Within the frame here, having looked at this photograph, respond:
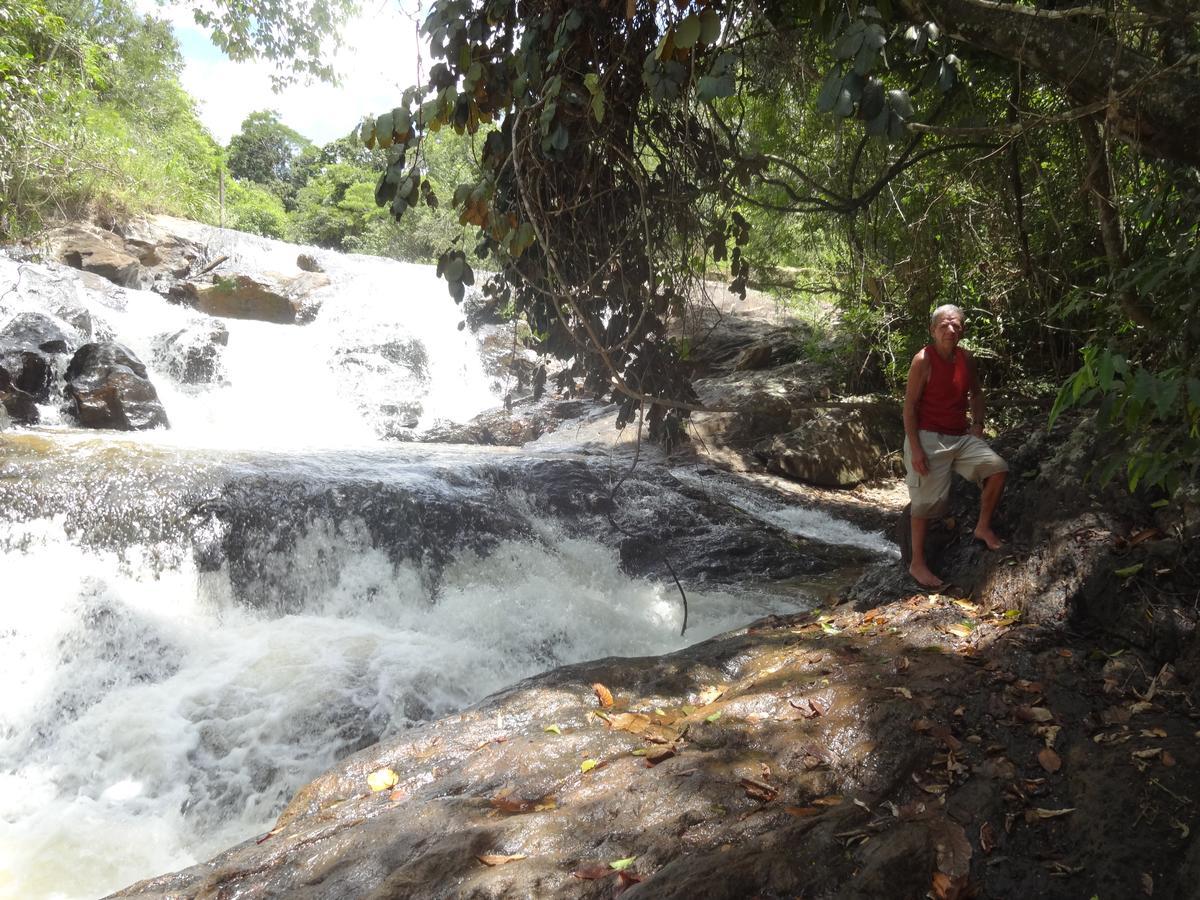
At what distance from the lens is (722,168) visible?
4.13m

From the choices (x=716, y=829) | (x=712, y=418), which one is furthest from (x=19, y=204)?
(x=716, y=829)

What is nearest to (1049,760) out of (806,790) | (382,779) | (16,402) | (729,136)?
(806,790)

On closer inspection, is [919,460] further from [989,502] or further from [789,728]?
[789,728]

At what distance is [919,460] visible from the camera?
4.41 meters

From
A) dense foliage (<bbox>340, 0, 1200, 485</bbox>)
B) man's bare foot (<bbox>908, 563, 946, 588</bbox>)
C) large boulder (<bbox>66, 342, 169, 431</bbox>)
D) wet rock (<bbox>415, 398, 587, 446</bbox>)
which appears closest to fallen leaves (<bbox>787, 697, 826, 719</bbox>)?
dense foliage (<bbox>340, 0, 1200, 485</bbox>)

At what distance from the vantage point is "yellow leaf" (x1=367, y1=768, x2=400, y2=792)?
345cm

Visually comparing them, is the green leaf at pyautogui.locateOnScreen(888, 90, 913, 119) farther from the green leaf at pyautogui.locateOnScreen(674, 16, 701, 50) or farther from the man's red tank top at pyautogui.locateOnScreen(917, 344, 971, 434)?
the man's red tank top at pyautogui.locateOnScreen(917, 344, 971, 434)

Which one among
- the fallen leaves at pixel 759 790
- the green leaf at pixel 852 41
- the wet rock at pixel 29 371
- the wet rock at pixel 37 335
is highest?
the green leaf at pixel 852 41

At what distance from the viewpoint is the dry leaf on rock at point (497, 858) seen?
8.09ft

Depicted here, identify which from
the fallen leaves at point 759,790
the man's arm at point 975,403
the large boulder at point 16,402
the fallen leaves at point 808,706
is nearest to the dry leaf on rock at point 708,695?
the fallen leaves at point 808,706

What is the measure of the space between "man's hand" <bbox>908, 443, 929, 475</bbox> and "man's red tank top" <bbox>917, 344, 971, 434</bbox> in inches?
5.2

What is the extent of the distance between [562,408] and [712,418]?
264cm

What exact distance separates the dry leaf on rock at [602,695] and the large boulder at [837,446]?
6.35 m

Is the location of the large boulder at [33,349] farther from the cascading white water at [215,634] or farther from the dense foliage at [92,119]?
the dense foliage at [92,119]
